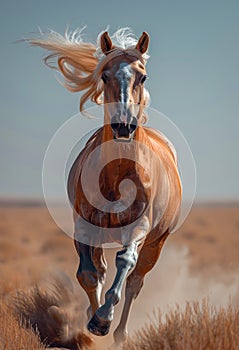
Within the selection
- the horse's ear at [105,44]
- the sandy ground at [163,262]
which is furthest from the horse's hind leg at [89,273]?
the horse's ear at [105,44]

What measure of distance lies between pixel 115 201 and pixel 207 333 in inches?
68.5

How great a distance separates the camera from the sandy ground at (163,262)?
9.97 m

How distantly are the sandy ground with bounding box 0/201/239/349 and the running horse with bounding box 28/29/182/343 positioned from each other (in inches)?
22.1

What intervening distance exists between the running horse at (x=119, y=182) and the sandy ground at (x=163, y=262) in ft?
1.84

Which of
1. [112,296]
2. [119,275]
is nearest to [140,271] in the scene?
[119,275]

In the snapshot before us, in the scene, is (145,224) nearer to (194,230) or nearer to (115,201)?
(115,201)

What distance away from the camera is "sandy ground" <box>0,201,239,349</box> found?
997cm

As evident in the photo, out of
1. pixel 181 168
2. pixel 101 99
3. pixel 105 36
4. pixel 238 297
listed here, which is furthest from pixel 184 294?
pixel 105 36

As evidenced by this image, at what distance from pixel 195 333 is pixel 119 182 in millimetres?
1794

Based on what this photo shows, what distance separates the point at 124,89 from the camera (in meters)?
5.91

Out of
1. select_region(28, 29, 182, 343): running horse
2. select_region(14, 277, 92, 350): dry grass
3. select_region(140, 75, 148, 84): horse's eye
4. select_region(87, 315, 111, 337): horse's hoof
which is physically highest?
select_region(140, 75, 148, 84): horse's eye

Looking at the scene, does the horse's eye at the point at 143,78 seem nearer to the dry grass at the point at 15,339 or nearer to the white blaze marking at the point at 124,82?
the white blaze marking at the point at 124,82

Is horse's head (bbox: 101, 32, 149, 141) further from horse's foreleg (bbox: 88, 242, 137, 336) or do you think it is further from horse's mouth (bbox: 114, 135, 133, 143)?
horse's foreleg (bbox: 88, 242, 137, 336)

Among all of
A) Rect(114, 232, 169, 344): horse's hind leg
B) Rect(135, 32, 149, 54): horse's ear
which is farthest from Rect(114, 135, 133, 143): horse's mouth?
Rect(114, 232, 169, 344): horse's hind leg
